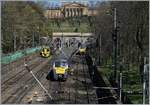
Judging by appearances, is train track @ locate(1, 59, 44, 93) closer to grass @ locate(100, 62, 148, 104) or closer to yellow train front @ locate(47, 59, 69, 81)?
yellow train front @ locate(47, 59, 69, 81)

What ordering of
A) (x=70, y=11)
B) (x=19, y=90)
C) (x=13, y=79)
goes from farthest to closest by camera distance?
(x=70, y=11), (x=13, y=79), (x=19, y=90)

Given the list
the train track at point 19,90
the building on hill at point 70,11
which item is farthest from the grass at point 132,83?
the building on hill at point 70,11

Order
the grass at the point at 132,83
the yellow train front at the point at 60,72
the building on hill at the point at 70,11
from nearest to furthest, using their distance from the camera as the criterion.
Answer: the grass at the point at 132,83 < the yellow train front at the point at 60,72 < the building on hill at the point at 70,11

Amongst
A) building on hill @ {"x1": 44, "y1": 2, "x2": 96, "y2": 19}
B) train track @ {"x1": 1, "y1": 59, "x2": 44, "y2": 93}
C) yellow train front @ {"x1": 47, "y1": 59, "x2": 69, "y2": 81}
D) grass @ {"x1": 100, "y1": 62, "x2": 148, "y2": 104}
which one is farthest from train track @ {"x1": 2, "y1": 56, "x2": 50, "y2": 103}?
building on hill @ {"x1": 44, "y1": 2, "x2": 96, "y2": 19}

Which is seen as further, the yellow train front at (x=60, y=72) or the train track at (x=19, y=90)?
the yellow train front at (x=60, y=72)

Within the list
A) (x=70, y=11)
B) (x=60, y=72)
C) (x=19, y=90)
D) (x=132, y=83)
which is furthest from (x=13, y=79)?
(x=70, y=11)

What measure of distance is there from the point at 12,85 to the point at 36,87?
2.35 m

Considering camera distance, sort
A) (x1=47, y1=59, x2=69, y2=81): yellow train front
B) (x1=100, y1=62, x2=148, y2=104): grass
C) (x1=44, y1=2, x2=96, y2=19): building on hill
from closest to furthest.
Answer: (x1=100, y1=62, x2=148, y2=104): grass
(x1=47, y1=59, x2=69, y2=81): yellow train front
(x1=44, y1=2, x2=96, y2=19): building on hill

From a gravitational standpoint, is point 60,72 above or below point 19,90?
→ above

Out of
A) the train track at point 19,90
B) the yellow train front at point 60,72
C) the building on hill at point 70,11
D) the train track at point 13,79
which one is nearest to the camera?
the train track at point 19,90

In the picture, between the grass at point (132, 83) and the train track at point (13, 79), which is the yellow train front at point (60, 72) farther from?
the grass at point (132, 83)

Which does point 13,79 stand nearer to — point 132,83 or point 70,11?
point 132,83

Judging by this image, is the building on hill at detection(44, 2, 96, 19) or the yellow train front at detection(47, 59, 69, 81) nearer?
the yellow train front at detection(47, 59, 69, 81)

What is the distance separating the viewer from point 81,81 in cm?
4028
